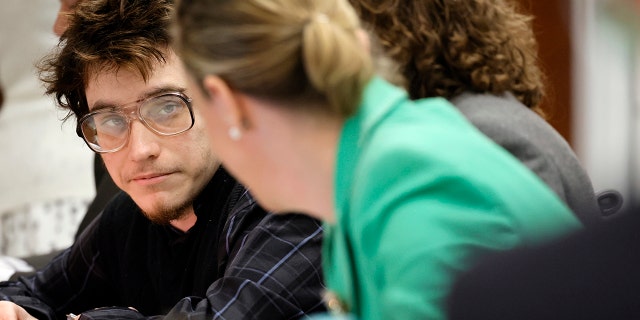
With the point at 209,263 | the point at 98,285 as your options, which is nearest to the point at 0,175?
the point at 98,285

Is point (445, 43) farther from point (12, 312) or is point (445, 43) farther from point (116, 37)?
point (12, 312)

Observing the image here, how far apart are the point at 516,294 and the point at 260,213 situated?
1054 millimetres

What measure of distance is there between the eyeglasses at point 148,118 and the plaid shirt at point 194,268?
0.15 meters

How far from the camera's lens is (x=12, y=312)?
74.7 inches

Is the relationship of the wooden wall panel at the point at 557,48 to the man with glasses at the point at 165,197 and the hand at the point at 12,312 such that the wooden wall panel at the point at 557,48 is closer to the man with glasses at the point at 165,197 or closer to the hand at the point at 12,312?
the man with glasses at the point at 165,197

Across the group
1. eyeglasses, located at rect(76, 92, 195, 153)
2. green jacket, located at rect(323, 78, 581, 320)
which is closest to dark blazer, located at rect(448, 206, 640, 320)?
green jacket, located at rect(323, 78, 581, 320)

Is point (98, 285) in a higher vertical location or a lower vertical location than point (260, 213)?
lower

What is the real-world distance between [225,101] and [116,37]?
2.70 feet

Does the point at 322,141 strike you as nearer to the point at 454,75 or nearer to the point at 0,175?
the point at 454,75

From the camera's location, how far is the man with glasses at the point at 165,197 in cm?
162

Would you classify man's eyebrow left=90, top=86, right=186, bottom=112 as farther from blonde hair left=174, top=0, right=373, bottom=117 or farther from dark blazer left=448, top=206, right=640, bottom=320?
dark blazer left=448, top=206, right=640, bottom=320

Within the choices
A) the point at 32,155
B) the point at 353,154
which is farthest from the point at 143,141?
the point at 32,155

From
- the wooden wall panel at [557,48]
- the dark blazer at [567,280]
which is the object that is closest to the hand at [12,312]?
the dark blazer at [567,280]

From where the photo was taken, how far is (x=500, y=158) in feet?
3.41
